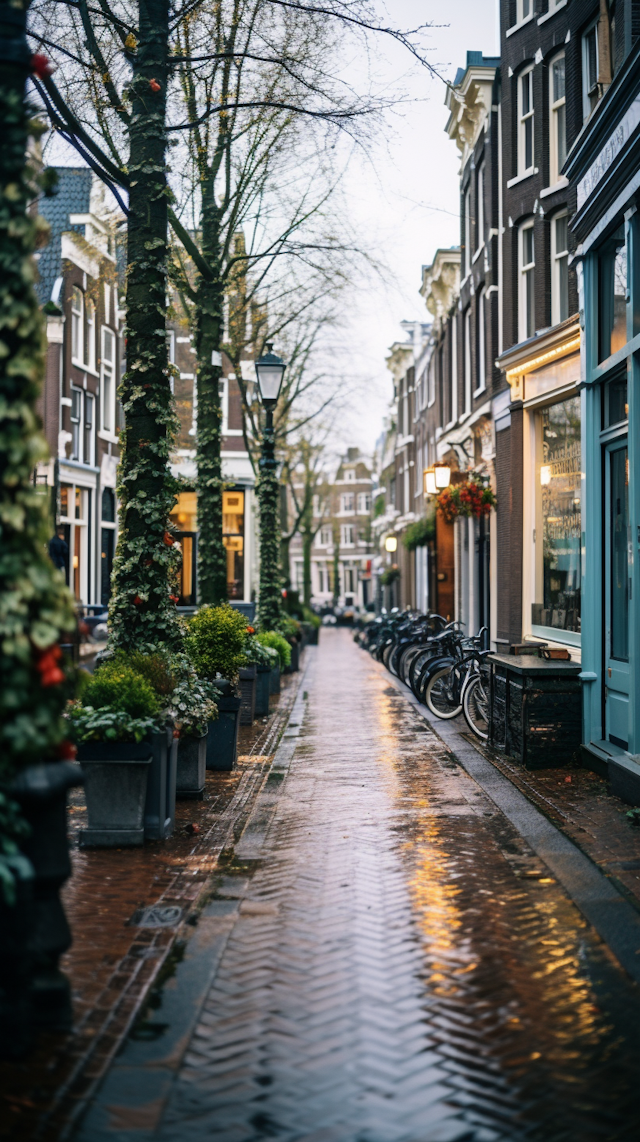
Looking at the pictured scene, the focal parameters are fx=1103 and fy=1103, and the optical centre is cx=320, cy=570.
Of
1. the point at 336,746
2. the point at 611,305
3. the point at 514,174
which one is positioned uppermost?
the point at 514,174

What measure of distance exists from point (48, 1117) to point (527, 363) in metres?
13.1

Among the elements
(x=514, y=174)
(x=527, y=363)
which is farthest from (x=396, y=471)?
(x=527, y=363)

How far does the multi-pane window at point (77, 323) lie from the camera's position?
102 ft

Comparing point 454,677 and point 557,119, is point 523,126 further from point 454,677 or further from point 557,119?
point 454,677

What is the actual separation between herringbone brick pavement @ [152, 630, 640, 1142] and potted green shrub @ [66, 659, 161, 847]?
74cm

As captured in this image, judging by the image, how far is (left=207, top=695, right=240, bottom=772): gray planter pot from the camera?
31.9 feet

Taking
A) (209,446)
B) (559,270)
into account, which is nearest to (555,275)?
(559,270)

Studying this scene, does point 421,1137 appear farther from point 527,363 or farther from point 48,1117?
point 527,363

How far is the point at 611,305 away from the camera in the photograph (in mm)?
9789

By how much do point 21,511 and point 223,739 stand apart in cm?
626

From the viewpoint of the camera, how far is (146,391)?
27.7 ft

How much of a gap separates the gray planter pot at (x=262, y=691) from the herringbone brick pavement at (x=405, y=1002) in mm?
6533

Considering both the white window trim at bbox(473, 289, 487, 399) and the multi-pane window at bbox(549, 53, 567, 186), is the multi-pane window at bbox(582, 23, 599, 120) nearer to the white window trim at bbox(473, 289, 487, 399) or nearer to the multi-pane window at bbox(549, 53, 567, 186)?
the multi-pane window at bbox(549, 53, 567, 186)

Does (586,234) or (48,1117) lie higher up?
(586,234)
